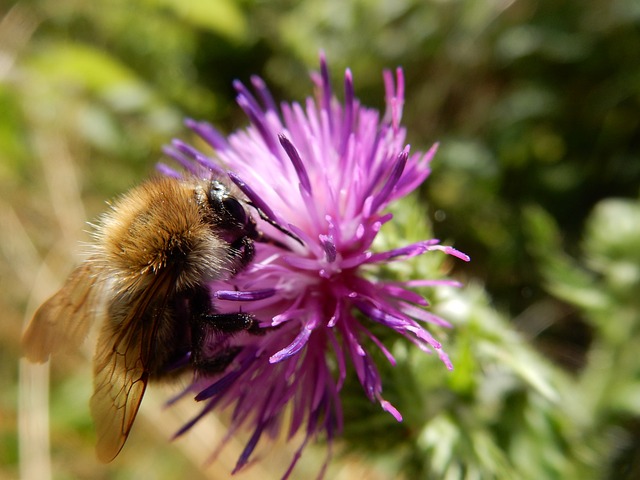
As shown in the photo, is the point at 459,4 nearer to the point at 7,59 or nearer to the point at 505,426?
the point at 505,426

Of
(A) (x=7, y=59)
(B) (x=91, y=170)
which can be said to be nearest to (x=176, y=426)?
(B) (x=91, y=170)

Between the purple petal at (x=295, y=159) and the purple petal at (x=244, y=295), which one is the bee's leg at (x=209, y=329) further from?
the purple petal at (x=295, y=159)

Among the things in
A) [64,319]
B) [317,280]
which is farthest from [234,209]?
[64,319]

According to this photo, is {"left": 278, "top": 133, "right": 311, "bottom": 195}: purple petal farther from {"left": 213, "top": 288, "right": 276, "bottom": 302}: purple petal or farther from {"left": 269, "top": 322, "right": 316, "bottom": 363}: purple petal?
{"left": 269, "top": 322, "right": 316, "bottom": 363}: purple petal

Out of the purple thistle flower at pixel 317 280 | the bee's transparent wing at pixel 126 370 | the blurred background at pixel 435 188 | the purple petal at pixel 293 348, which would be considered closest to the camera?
the bee's transparent wing at pixel 126 370

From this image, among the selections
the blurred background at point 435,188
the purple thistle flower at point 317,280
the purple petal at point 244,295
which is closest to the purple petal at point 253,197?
the purple thistle flower at point 317,280

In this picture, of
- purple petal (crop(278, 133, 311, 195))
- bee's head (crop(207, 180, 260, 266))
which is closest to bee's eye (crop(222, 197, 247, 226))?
bee's head (crop(207, 180, 260, 266))
